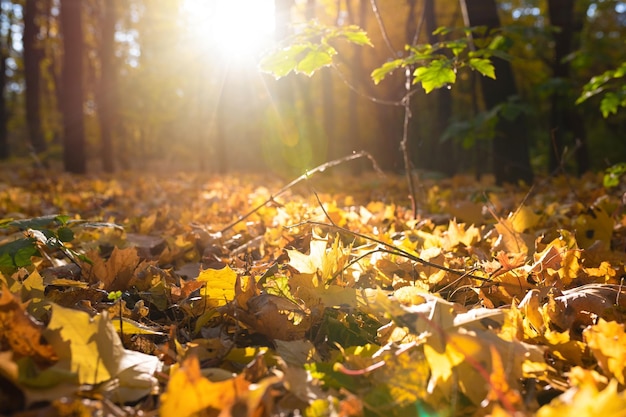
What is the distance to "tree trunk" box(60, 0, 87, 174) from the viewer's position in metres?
11.4

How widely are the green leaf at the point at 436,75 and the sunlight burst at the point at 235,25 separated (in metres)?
3.61

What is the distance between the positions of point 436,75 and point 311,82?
21.3 metres

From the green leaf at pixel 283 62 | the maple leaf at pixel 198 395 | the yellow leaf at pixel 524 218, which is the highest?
the green leaf at pixel 283 62

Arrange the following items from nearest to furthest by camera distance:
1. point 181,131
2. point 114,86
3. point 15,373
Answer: point 15,373, point 114,86, point 181,131

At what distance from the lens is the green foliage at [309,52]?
2.57m

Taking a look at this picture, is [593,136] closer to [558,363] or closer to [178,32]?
[178,32]

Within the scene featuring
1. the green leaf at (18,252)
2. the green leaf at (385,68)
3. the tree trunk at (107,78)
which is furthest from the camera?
the tree trunk at (107,78)

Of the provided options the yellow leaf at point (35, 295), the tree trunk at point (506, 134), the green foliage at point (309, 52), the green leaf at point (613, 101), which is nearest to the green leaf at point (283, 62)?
the green foliage at point (309, 52)

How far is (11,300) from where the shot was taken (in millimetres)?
943

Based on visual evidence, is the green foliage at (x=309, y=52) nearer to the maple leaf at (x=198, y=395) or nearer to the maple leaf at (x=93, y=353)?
the maple leaf at (x=93, y=353)

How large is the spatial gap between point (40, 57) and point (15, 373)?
21043 mm

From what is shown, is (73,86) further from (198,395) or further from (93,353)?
(198,395)

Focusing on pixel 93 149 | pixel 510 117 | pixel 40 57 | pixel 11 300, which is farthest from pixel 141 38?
pixel 11 300

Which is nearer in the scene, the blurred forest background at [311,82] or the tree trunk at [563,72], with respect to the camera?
the blurred forest background at [311,82]
